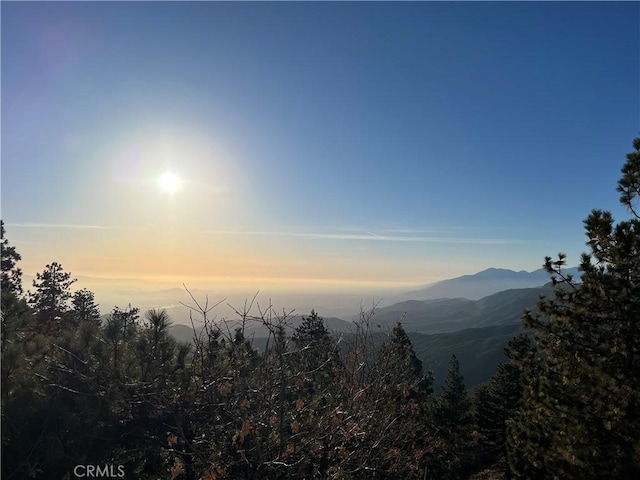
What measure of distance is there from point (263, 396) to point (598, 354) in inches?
288

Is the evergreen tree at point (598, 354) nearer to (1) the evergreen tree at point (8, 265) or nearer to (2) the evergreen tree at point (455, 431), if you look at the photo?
(2) the evergreen tree at point (455, 431)

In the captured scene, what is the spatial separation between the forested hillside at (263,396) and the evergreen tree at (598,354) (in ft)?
0.09

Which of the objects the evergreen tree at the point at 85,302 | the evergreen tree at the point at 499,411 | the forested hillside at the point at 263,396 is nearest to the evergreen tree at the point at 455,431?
the evergreen tree at the point at 499,411

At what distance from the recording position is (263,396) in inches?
259

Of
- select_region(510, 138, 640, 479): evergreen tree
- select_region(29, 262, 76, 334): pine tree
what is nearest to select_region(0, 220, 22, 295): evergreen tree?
select_region(29, 262, 76, 334): pine tree

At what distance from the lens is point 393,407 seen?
376 inches

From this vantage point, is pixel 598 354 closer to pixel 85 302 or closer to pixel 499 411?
pixel 499 411

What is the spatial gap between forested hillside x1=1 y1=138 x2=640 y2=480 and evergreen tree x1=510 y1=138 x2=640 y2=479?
1.0 inches

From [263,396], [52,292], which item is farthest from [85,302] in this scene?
[263,396]

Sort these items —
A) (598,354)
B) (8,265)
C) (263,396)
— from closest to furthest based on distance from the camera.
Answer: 1. (263,396)
2. (598,354)
3. (8,265)

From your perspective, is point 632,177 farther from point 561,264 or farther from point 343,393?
point 343,393

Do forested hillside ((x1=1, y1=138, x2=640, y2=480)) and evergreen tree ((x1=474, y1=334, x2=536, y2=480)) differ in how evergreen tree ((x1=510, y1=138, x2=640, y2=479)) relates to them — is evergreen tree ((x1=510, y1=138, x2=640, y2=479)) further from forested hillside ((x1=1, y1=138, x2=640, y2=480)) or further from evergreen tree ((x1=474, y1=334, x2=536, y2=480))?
evergreen tree ((x1=474, y1=334, x2=536, y2=480))

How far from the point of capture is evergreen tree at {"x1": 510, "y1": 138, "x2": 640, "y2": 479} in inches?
291

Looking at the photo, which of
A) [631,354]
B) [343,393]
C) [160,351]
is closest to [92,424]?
[160,351]
